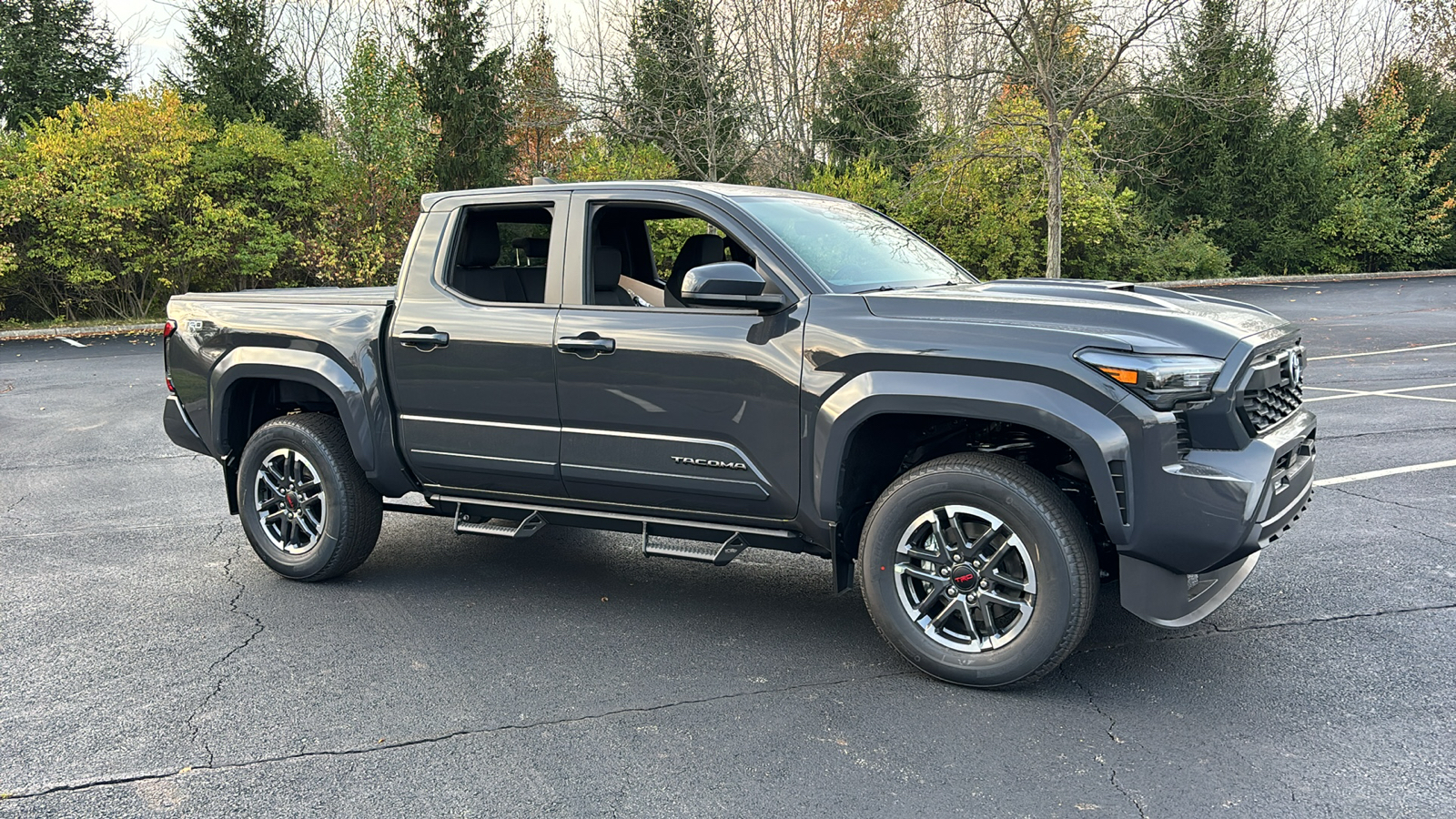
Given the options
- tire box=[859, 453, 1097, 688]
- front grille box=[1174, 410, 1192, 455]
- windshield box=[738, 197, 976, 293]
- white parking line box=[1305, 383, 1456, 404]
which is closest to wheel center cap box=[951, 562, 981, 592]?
tire box=[859, 453, 1097, 688]

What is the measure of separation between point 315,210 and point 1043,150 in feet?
49.3

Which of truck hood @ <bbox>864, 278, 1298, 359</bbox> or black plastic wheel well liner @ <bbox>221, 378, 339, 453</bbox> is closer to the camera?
truck hood @ <bbox>864, 278, 1298, 359</bbox>

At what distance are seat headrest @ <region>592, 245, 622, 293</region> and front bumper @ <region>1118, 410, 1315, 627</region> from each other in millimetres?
2517

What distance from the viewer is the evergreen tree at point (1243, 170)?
26.9 metres

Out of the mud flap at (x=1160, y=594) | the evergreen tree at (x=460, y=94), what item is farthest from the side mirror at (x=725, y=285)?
the evergreen tree at (x=460, y=94)

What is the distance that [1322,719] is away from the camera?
369cm

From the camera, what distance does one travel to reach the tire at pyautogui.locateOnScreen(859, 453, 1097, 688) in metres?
3.82

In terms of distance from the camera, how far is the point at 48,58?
970 inches

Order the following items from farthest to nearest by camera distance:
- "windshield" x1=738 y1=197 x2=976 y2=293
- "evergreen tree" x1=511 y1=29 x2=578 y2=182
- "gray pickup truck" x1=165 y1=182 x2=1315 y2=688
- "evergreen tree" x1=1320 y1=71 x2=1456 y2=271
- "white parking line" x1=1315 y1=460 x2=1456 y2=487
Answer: "evergreen tree" x1=1320 y1=71 x2=1456 y2=271, "evergreen tree" x1=511 y1=29 x2=578 y2=182, "white parking line" x1=1315 y1=460 x2=1456 y2=487, "windshield" x1=738 y1=197 x2=976 y2=293, "gray pickup truck" x1=165 y1=182 x2=1315 y2=688

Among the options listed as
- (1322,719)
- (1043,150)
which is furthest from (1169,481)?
(1043,150)

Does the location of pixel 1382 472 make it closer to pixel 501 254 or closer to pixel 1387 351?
pixel 501 254

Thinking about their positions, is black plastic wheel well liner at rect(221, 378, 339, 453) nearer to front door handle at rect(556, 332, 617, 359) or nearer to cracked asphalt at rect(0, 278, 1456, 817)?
cracked asphalt at rect(0, 278, 1456, 817)

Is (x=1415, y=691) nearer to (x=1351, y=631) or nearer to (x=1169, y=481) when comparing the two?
(x=1351, y=631)

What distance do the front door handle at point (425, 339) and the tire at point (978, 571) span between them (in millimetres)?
2171
